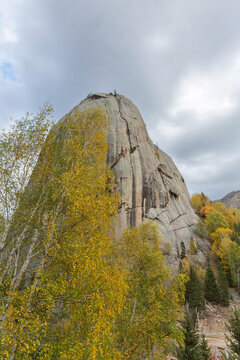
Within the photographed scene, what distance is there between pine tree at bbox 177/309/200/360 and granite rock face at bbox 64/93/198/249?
22902mm

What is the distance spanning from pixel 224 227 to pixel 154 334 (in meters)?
56.3

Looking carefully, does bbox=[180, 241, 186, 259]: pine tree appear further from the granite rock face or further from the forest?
the forest

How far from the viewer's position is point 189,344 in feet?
31.3

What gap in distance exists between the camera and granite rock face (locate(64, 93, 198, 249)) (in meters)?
36.7

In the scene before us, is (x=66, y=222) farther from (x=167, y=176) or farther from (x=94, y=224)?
(x=167, y=176)

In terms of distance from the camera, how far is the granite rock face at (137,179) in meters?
36.7

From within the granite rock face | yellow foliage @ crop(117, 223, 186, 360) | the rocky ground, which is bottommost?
the rocky ground

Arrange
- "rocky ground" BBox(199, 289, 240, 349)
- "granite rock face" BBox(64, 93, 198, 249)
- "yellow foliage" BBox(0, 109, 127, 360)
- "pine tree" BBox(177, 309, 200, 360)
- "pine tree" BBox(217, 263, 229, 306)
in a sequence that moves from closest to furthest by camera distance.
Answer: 1. "yellow foliage" BBox(0, 109, 127, 360)
2. "pine tree" BBox(177, 309, 200, 360)
3. "rocky ground" BBox(199, 289, 240, 349)
4. "pine tree" BBox(217, 263, 229, 306)
5. "granite rock face" BBox(64, 93, 198, 249)

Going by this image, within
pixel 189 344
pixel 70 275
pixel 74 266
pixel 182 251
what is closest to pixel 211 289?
pixel 182 251

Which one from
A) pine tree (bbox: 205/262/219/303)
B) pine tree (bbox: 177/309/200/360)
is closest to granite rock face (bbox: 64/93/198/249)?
pine tree (bbox: 205/262/219/303)

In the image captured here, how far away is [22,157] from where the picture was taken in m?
7.25

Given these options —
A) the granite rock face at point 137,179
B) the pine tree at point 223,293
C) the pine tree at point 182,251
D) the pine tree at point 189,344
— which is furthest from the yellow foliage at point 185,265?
the pine tree at point 189,344

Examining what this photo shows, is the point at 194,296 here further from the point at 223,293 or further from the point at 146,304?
the point at 146,304

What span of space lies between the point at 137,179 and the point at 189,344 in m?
30.1
